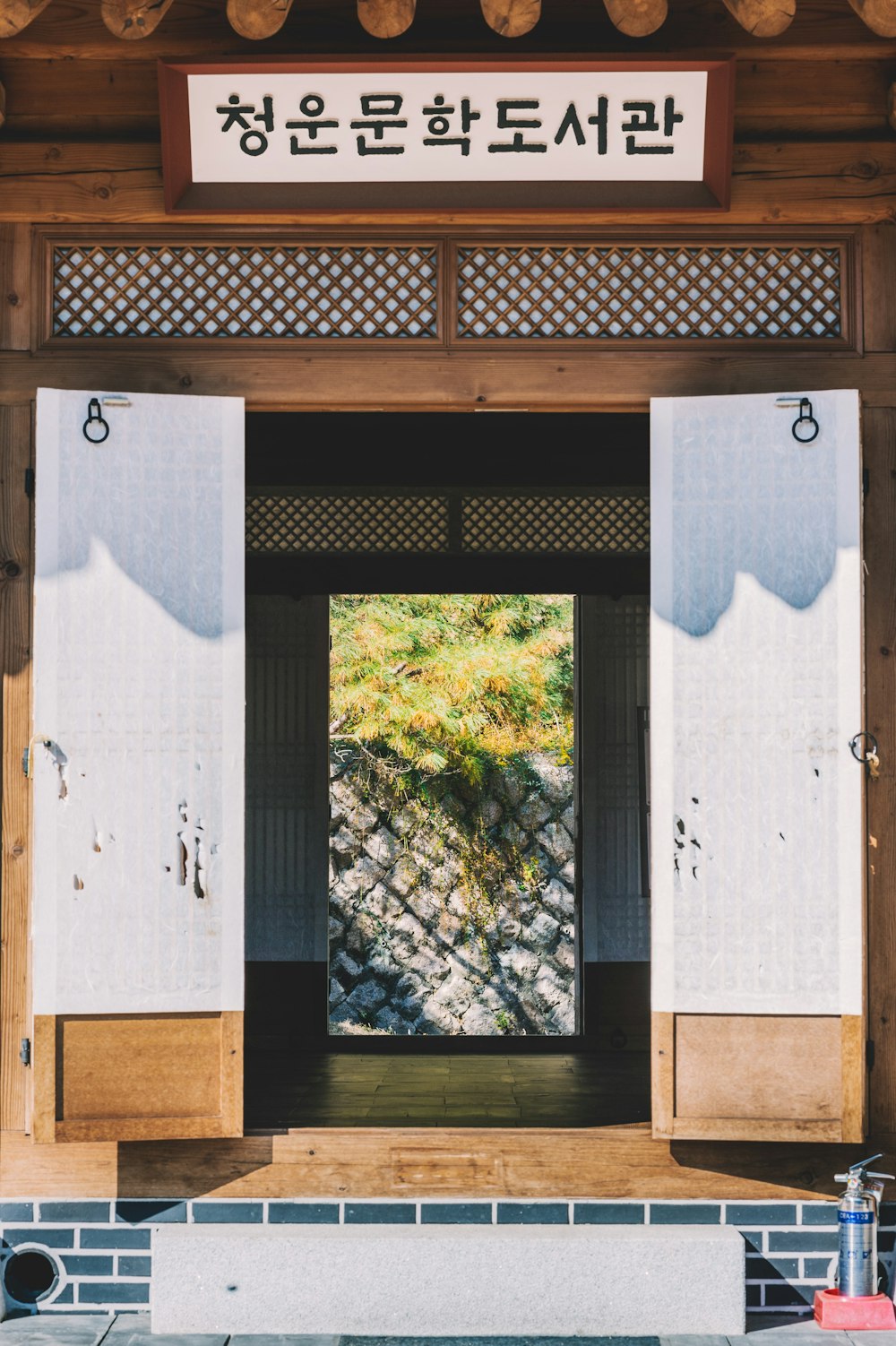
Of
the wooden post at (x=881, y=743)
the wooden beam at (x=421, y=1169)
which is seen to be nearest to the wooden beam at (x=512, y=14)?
the wooden post at (x=881, y=743)

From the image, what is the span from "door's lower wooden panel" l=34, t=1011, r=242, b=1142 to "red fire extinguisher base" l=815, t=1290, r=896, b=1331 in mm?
1726

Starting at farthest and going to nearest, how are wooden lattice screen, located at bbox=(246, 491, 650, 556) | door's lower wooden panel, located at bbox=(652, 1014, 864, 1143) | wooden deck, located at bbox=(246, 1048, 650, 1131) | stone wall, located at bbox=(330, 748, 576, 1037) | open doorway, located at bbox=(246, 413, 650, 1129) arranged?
1. stone wall, located at bbox=(330, 748, 576, 1037)
2. wooden lattice screen, located at bbox=(246, 491, 650, 556)
3. open doorway, located at bbox=(246, 413, 650, 1129)
4. wooden deck, located at bbox=(246, 1048, 650, 1131)
5. door's lower wooden panel, located at bbox=(652, 1014, 864, 1143)

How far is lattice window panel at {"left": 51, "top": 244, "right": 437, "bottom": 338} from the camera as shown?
3.60 metres

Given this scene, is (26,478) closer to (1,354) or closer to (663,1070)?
(1,354)

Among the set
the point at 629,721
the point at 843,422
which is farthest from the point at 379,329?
the point at 629,721

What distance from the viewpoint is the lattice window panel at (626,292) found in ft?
11.8

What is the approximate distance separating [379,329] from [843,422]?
1380mm

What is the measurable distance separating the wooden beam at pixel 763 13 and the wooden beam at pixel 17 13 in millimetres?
Result: 1793

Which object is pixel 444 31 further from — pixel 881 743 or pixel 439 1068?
pixel 439 1068

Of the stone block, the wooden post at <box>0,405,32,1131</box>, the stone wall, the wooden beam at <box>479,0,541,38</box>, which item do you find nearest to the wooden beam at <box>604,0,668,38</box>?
the wooden beam at <box>479,0,541,38</box>

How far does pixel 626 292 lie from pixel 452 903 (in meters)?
8.01

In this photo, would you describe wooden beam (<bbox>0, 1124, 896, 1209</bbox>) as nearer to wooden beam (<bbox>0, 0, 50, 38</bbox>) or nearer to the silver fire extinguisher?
the silver fire extinguisher

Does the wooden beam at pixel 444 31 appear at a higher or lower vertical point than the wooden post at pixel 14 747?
higher

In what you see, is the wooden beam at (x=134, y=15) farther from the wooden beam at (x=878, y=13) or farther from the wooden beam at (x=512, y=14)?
the wooden beam at (x=878, y=13)
